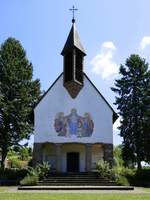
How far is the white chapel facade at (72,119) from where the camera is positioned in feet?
130

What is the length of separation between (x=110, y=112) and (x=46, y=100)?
20.1 ft

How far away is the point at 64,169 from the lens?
41.6 meters

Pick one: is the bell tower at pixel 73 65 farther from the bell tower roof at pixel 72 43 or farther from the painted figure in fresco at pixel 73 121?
the painted figure in fresco at pixel 73 121

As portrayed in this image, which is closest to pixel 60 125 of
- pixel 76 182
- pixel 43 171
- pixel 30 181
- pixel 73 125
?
pixel 73 125

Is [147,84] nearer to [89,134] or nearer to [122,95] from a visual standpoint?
[122,95]

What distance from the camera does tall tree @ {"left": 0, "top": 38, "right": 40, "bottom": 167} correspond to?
152 feet

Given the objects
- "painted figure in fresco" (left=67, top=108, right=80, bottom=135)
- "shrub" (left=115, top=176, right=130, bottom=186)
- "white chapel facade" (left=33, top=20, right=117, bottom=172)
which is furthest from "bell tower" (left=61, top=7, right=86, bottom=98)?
"shrub" (left=115, top=176, right=130, bottom=186)

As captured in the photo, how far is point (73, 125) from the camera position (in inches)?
1571

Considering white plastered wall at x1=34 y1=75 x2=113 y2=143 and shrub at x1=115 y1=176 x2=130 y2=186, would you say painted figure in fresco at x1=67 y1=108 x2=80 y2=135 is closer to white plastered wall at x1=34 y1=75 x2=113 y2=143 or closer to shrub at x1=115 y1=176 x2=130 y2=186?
white plastered wall at x1=34 y1=75 x2=113 y2=143

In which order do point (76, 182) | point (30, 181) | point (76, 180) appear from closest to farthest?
point (30, 181)
point (76, 182)
point (76, 180)

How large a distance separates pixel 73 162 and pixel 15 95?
428 inches

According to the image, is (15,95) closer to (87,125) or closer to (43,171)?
(87,125)

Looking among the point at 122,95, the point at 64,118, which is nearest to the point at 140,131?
the point at 122,95

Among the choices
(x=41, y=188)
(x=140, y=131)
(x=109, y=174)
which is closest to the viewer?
(x=41, y=188)
